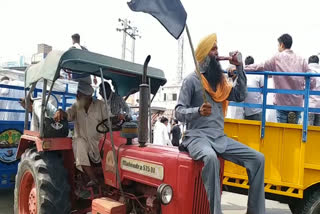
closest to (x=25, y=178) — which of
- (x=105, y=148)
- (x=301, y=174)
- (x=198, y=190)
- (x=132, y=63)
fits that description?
(x=105, y=148)

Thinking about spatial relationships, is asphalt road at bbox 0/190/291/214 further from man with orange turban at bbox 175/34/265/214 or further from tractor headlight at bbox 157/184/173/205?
tractor headlight at bbox 157/184/173/205

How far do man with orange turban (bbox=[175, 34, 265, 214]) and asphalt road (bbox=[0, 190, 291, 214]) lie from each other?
2.78 meters

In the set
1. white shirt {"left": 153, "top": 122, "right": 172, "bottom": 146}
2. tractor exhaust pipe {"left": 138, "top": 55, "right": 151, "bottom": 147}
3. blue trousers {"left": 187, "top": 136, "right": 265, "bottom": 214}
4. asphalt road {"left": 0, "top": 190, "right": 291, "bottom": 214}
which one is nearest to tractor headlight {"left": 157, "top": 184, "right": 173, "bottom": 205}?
blue trousers {"left": 187, "top": 136, "right": 265, "bottom": 214}

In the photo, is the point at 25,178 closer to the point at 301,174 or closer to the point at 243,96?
the point at 243,96

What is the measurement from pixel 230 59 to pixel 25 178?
124 inches

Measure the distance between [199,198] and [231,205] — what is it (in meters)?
3.24

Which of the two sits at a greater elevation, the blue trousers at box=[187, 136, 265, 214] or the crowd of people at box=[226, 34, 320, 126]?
the crowd of people at box=[226, 34, 320, 126]

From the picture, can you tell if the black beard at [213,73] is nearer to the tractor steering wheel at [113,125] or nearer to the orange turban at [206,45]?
the orange turban at [206,45]

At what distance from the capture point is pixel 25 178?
4168 mm

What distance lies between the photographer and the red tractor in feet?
8.88

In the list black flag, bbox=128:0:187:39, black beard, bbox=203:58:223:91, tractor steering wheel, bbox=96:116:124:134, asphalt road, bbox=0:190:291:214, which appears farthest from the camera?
asphalt road, bbox=0:190:291:214

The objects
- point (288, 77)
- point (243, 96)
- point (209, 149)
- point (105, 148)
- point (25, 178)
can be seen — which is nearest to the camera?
point (209, 149)

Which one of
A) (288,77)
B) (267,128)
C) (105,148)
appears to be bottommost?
(105,148)

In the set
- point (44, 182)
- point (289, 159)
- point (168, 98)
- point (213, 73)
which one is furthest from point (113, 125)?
point (168, 98)
